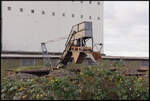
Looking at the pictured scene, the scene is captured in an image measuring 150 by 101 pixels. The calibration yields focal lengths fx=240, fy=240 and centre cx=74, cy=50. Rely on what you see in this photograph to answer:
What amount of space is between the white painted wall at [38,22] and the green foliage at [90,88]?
20879 mm

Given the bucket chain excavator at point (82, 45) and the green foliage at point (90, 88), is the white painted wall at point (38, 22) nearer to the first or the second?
the bucket chain excavator at point (82, 45)

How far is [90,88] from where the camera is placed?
4.98 metres

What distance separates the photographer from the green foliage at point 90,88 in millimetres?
5008

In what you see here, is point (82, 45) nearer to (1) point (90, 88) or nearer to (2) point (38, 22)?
(1) point (90, 88)

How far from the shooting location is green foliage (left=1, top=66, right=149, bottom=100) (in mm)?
5008

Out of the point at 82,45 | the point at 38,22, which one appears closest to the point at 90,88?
the point at 82,45

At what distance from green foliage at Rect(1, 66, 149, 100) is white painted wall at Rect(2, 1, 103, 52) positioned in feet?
68.5

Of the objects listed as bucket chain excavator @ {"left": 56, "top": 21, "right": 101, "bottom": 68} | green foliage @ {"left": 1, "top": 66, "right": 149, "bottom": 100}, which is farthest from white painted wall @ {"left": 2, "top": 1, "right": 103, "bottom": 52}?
green foliage @ {"left": 1, "top": 66, "right": 149, "bottom": 100}

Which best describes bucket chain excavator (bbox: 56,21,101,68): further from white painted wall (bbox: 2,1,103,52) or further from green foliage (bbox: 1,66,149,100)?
white painted wall (bbox: 2,1,103,52)

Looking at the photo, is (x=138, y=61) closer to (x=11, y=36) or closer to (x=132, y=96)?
(x=11, y=36)

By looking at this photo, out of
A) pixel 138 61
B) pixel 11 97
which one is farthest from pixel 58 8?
pixel 11 97

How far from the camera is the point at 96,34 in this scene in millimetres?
30047

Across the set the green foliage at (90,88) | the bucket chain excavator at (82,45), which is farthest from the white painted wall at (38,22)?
the green foliage at (90,88)

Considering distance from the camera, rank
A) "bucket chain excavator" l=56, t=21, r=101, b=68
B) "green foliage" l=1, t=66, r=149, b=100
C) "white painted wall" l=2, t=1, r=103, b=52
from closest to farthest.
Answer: "green foliage" l=1, t=66, r=149, b=100
"bucket chain excavator" l=56, t=21, r=101, b=68
"white painted wall" l=2, t=1, r=103, b=52
